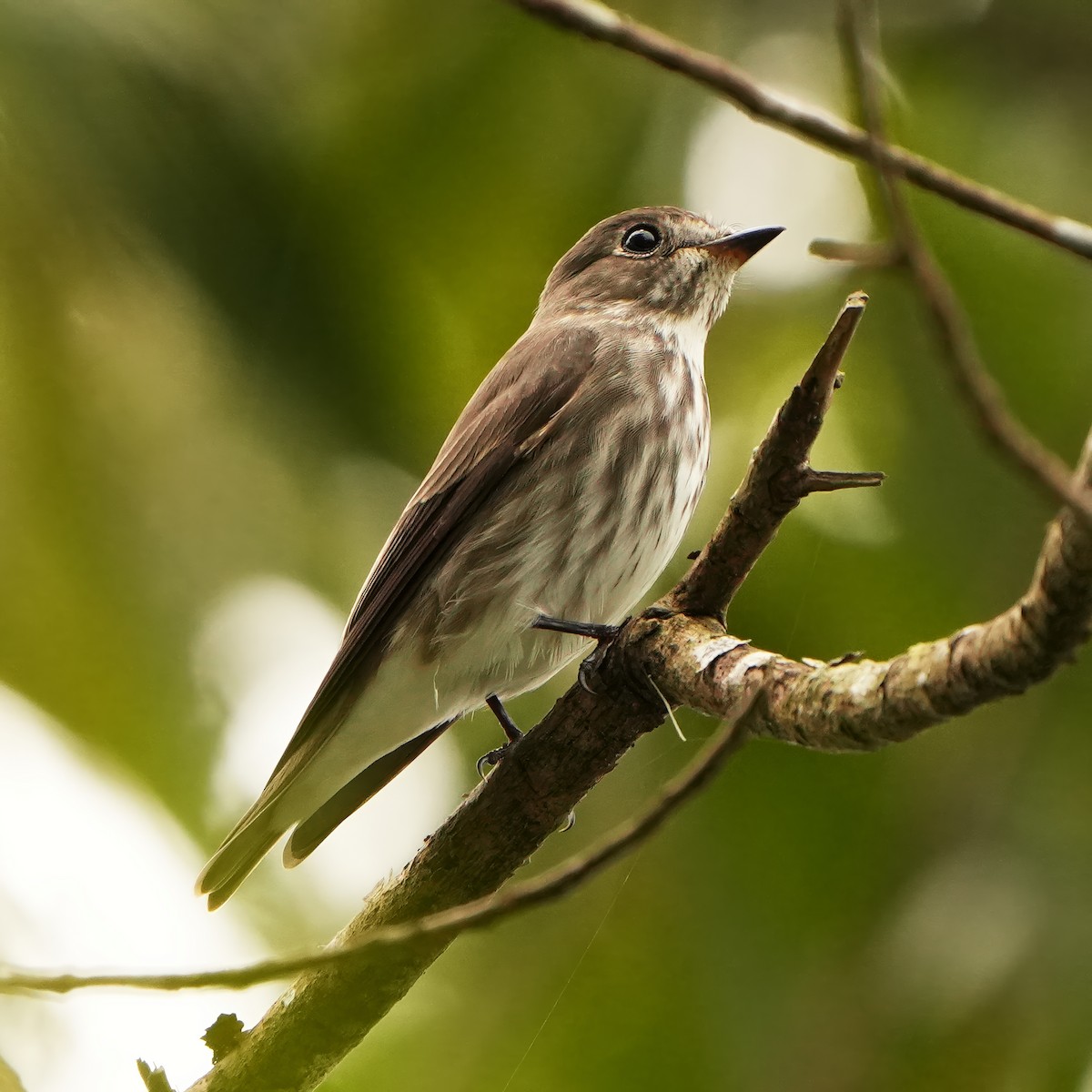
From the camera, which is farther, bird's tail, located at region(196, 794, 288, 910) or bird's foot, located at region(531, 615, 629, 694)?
bird's tail, located at region(196, 794, 288, 910)

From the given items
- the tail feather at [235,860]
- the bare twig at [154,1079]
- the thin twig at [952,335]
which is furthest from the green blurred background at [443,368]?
the thin twig at [952,335]

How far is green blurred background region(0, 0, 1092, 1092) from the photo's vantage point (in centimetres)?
284

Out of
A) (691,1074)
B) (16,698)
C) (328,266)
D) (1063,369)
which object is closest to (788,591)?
(1063,369)

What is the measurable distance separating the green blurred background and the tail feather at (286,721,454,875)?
153mm

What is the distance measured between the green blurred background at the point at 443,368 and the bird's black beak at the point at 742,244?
0.51 ft

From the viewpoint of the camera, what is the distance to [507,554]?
3148 mm

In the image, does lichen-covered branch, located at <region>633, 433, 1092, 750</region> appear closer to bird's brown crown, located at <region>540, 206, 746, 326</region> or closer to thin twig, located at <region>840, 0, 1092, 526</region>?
thin twig, located at <region>840, 0, 1092, 526</region>

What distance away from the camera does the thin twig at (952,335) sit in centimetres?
114

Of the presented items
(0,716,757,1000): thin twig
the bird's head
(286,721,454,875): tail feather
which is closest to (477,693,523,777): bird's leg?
(286,721,454,875): tail feather

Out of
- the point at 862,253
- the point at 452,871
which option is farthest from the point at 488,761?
the point at 862,253

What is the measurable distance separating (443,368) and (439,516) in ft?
1.57

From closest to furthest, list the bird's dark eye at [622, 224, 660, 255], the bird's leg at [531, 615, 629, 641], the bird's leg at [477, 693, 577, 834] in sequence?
the bird's leg at [531, 615, 629, 641]
the bird's leg at [477, 693, 577, 834]
the bird's dark eye at [622, 224, 660, 255]

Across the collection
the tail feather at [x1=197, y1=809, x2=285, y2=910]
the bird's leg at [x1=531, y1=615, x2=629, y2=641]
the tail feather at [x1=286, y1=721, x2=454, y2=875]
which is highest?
the bird's leg at [x1=531, y1=615, x2=629, y2=641]

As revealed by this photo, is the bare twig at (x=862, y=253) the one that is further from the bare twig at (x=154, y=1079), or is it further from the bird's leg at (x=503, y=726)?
the bird's leg at (x=503, y=726)
